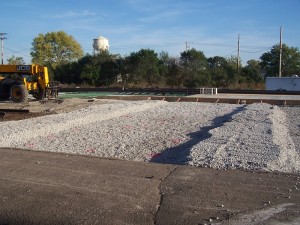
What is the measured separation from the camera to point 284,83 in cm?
4578

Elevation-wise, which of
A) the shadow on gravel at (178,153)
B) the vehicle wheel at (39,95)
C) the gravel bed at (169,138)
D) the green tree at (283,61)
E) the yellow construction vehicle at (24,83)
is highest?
the green tree at (283,61)

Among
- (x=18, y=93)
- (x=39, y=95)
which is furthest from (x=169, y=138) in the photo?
(x=39, y=95)

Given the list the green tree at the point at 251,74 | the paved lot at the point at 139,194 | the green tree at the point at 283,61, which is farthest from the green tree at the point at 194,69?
the paved lot at the point at 139,194

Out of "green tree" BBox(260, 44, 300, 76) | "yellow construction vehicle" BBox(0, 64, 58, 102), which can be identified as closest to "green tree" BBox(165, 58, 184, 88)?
"green tree" BBox(260, 44, 300, 76)

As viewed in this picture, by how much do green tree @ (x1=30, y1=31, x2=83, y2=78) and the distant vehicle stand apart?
5404 centimetres

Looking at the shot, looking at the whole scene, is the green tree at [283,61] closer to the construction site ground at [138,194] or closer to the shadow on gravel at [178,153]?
the shadow on gravel at [178,153]

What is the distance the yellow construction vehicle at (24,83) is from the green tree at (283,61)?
50.2 m

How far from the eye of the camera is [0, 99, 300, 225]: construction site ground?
16.8 ft

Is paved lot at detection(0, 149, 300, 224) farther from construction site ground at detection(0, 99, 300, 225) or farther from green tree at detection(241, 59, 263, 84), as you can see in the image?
green tree at detection(241, 59, 263, 84)

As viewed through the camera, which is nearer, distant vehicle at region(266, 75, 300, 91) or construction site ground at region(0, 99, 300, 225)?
construction site ground at region(0, 99, 300, 225)

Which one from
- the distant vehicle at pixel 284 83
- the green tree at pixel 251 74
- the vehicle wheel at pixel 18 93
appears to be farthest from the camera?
the green tree at pixel 251 74

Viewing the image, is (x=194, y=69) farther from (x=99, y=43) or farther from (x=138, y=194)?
(x=138, y=194)

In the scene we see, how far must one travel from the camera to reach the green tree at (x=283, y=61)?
66750 millimetres

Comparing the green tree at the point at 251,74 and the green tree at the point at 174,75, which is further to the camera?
the green tree at the point at 251,74
